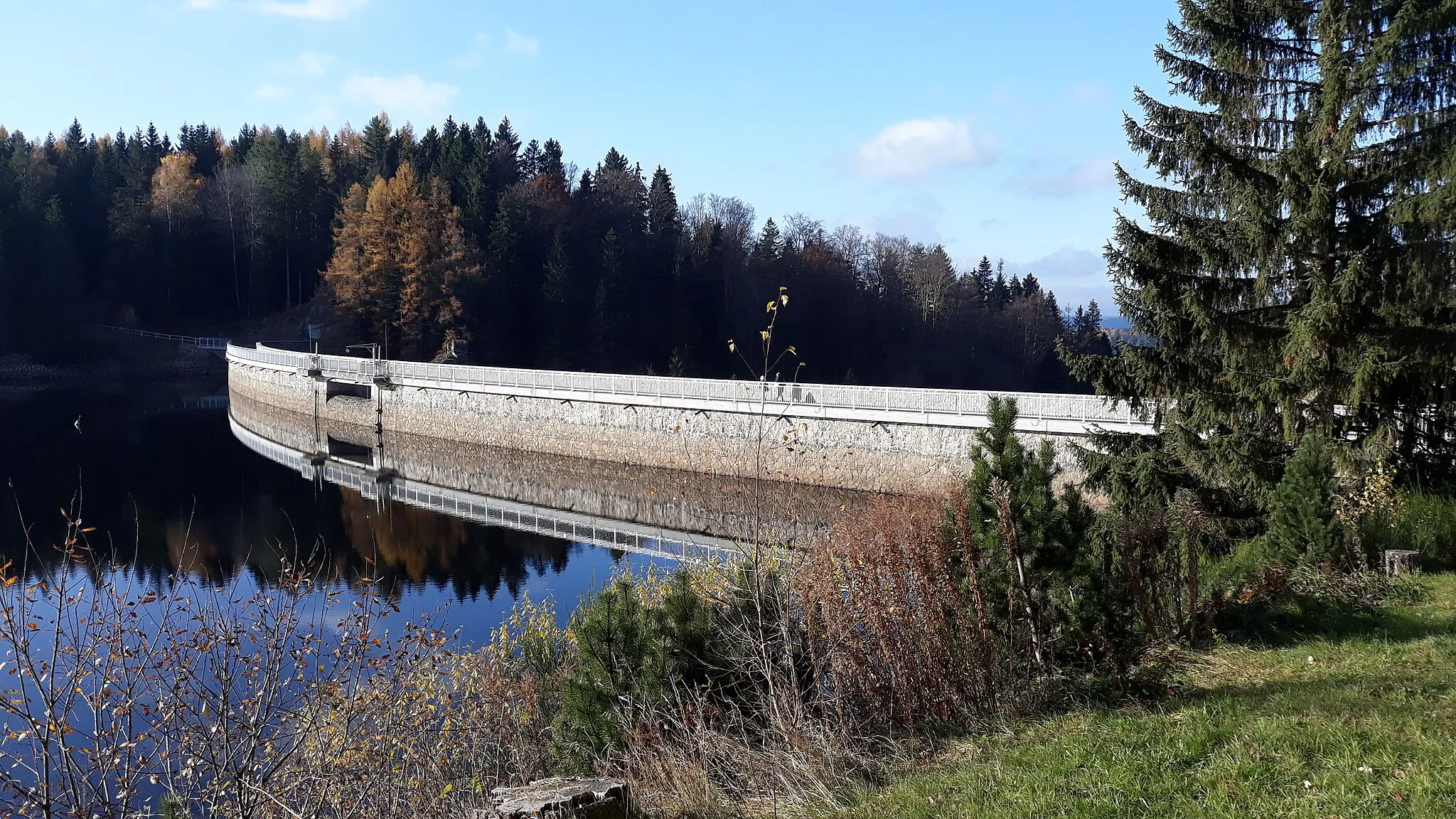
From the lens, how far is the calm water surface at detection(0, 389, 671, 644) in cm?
1845

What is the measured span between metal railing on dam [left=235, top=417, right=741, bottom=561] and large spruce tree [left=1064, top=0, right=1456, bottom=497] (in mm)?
8549

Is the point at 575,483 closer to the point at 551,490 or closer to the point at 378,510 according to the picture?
the point at 551,490

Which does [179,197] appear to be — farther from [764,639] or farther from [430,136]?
[764,639]

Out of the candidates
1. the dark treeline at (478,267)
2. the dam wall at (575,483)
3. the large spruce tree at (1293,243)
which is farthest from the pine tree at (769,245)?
the large spruce tree at (1293,243)

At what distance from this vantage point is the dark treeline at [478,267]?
5456 cm

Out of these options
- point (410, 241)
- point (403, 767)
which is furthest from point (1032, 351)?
point (403, 767)

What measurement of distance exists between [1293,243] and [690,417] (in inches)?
808

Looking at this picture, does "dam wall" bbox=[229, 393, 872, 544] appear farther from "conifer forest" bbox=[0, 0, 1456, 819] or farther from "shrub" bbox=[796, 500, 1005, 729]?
"shrub" bbox=[796, 500, 1005, 729]

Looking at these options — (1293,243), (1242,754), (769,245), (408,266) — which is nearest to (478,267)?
(408,266)

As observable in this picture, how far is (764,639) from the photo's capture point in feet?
22.9

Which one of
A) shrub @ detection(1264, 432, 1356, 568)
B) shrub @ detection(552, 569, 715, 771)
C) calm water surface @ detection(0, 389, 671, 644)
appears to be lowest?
calm water surface @ detection(0, 389, 671, 644)

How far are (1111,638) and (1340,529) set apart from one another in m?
3.61

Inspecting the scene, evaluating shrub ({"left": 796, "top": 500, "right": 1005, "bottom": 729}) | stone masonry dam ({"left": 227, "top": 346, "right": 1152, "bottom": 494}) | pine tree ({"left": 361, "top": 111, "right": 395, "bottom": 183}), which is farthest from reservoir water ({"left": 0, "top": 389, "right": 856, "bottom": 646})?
pine tree ({"left": 361, "top": 111, "right": 395, "bottom": 183})

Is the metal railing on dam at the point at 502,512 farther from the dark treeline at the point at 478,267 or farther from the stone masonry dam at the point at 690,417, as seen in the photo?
the dark treeline at the point at 478,267
